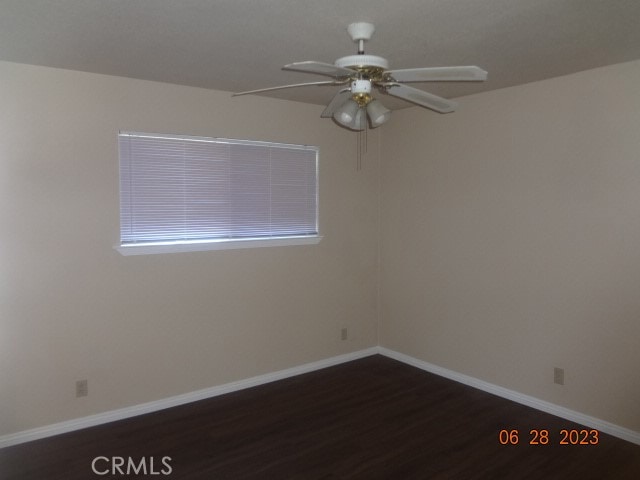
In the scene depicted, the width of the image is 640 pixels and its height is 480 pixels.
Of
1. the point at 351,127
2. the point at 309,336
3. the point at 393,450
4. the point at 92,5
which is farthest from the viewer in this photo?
the point at 309,336

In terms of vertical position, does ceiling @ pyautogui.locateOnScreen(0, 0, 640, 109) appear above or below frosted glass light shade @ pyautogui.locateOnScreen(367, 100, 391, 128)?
above

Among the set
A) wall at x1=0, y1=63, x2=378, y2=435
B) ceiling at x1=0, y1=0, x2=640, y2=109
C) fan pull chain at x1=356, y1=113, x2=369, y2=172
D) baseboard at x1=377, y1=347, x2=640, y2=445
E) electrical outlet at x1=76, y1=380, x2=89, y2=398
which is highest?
ceiling at x1=0, y1=0, x2=640, y2=109

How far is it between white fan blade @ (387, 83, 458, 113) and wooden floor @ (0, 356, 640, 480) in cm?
201

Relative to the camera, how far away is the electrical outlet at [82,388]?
10.7 ft

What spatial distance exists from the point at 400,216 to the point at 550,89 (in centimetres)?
170

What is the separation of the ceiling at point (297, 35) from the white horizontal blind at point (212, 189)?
1.89 ft

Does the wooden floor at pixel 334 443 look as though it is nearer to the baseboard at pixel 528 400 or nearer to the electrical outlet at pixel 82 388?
the baseboard at pixel 528 400

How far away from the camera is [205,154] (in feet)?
12.2

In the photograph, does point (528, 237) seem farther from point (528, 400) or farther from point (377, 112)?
point (377, 112)

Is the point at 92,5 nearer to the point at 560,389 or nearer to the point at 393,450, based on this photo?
the point at 393,450

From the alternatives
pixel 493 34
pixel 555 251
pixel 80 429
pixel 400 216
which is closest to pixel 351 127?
pixel 493 34

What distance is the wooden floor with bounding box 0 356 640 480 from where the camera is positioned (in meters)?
2.79

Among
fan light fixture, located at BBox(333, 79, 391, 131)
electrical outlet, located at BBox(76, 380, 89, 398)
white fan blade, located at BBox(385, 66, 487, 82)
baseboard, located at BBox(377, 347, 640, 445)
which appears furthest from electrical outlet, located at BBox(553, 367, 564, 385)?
electrical outlet, located at BBox(76, 380, 89, 398)

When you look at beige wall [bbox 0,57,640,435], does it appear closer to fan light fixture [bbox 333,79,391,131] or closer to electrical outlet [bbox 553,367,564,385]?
electrical outlet [bbox 553,367,564,385]
